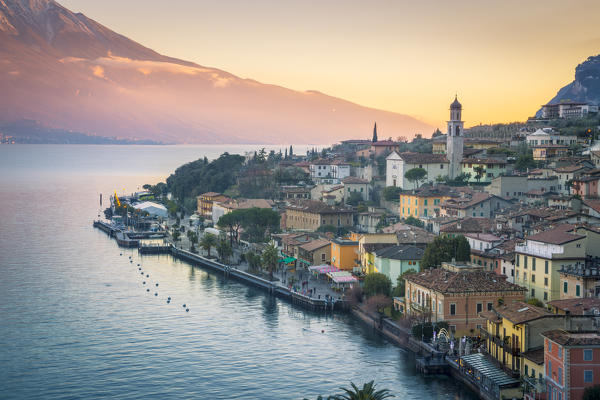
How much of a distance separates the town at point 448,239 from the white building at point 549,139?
224 millimetres

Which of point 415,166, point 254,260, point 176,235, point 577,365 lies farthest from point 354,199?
point 577,365

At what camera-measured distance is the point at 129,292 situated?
51.2m

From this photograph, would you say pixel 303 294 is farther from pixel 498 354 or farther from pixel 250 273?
pixel 498 354

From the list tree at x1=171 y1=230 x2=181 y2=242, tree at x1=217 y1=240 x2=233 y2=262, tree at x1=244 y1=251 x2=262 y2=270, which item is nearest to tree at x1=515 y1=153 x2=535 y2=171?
tree at x1=244 y1=251 x2=262 y2=270

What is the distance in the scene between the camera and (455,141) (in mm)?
75438

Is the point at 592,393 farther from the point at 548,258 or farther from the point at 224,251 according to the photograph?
the point at 224,251

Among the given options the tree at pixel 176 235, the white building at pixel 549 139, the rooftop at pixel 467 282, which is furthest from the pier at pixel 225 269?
the white building at pixel 549 139

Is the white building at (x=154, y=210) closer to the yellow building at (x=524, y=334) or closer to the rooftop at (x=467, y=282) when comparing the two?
the rooftop at (x=467, y=282)

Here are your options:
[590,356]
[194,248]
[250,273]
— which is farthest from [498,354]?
[194,248]

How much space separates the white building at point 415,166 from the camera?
73.2 m

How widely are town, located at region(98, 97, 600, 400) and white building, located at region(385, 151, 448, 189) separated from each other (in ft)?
0.46

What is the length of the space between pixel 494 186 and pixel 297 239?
17129 mm

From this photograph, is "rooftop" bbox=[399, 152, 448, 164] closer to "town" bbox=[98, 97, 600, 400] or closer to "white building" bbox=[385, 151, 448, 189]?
"white building" bbox=[385, 151, 448, 189]

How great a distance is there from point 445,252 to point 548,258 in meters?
6.64
